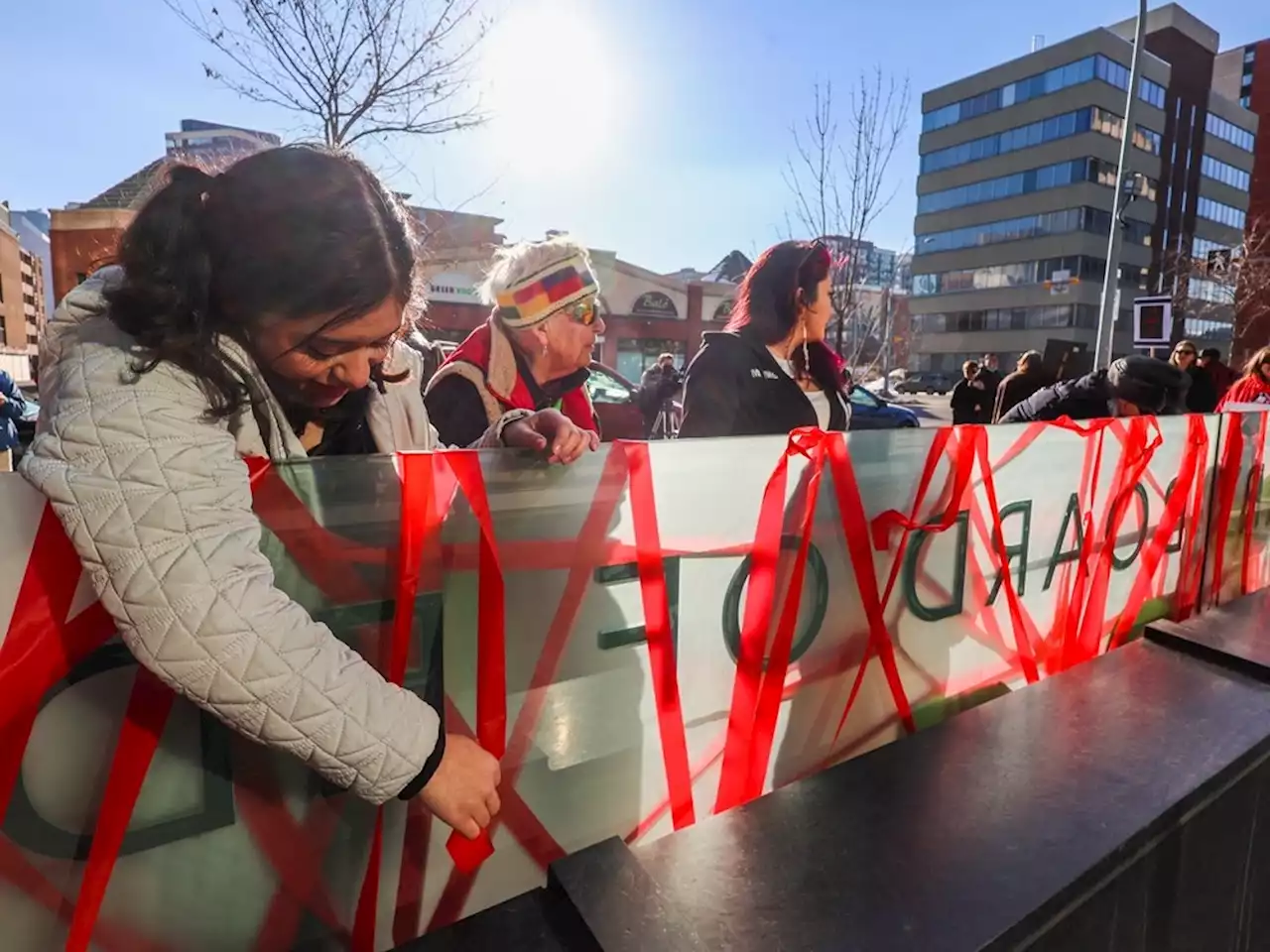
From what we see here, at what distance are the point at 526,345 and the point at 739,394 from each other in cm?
76

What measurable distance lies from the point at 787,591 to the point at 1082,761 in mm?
803

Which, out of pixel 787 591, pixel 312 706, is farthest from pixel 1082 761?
pixel 312 706

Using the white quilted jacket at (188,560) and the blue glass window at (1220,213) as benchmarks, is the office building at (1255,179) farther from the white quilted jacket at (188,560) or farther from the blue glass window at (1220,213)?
the white quilted jacket at (188,560)

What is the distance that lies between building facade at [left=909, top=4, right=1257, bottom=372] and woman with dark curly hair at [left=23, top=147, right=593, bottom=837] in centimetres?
5645

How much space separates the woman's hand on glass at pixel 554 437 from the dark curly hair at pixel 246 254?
1.60 ft

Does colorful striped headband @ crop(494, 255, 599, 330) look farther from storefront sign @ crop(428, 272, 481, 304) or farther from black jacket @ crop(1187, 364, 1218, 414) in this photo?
storefront sign @ crop(428, 272, 481, 304)

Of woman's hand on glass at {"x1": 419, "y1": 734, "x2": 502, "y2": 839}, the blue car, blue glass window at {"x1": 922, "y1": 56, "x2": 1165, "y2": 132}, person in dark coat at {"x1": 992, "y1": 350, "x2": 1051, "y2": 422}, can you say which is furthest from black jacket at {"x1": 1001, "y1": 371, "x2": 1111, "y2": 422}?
blue glass window at {"x1": 922, "y1": 56, "x2": 1165, "y2": 132}

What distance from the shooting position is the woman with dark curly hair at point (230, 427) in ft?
3.12

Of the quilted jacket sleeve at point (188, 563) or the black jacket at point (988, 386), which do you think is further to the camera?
the black jacket at point (988, 386)

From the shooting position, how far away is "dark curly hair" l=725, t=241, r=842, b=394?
2.91 m

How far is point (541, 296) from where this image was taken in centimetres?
263

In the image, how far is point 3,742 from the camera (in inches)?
42.5

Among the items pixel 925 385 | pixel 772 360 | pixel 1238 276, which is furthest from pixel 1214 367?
pixel 925 385

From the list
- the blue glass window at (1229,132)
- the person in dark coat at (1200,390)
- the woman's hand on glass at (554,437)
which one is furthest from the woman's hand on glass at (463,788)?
the blue glass window at (1229,132)
